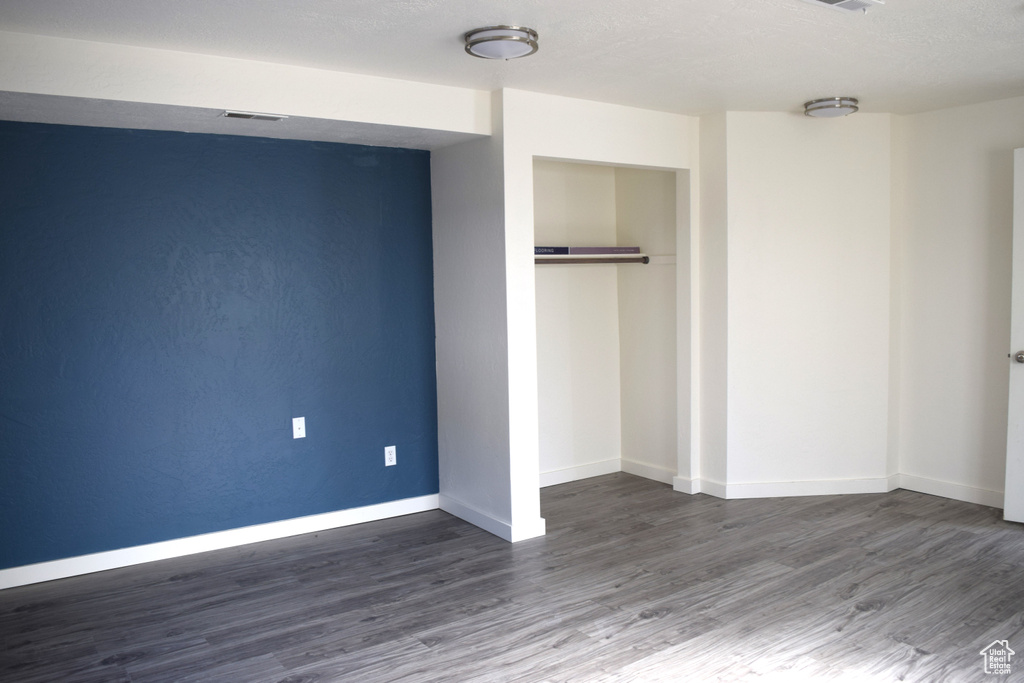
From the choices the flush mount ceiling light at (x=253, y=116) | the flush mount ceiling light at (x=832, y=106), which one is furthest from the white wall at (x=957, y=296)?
the flush mount ceiling light at (x=253, y=116)

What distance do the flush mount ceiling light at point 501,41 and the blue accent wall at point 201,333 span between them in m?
1.42

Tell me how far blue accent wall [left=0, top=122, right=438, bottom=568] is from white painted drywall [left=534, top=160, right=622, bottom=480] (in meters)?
0.86

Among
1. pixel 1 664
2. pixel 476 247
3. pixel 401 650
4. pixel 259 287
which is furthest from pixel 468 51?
pixel 1 664

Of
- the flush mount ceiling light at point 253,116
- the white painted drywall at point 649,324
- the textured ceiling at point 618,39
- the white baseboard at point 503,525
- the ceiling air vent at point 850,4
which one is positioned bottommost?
the white baseboard at point 503,525

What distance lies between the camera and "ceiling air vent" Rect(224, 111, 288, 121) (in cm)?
340

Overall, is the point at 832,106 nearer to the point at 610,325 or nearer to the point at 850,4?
the point at 850,4

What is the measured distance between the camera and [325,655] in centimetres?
288

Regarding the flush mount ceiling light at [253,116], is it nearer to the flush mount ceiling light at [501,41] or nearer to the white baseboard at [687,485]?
the flush mount ceiling light at [501,41]

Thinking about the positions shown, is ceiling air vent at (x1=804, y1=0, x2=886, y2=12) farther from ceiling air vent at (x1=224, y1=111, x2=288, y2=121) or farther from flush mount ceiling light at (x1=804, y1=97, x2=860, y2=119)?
ceiling air vent at (x1=224, y1=111, x2=288, y2=121)

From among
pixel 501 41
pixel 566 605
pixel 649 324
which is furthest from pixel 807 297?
pixel 501 41

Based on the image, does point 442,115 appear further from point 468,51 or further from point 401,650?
point 401,650

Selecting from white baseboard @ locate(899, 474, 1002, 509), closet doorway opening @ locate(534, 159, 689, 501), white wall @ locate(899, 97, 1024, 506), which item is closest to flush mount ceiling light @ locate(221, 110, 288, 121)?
closet doorway opening @ locate(534, 159, 689, 501)

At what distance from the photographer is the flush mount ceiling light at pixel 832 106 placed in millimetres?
4254

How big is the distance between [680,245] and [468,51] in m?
2.19
